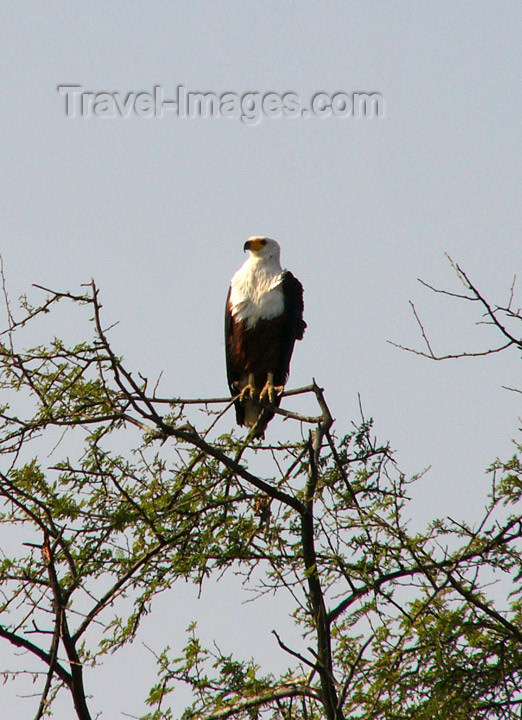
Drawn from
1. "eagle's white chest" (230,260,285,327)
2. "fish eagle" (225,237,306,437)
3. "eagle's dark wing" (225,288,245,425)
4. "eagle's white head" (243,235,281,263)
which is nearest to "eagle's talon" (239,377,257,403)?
"fish eagle" (225,237,306,437)

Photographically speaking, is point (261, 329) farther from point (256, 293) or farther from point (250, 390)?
point (250, 390)

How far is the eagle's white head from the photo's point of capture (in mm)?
6555

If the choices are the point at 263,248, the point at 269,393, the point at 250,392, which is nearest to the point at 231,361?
the point at 250,392

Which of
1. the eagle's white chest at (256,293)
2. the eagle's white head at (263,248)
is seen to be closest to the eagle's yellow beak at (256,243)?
the eagle's white head at (263,248)

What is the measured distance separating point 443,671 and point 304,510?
822 mm

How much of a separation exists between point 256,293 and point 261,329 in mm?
238

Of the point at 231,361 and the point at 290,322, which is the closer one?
the point at 290,322

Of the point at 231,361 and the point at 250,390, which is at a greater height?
the point at 231,361

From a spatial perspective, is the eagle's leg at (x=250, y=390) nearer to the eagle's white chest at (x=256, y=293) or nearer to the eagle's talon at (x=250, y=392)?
the eagle's talon at (x=250, y=392)

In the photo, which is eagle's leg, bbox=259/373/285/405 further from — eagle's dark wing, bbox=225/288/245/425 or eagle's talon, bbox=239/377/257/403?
eagle's dark wing, bbox=225/288/245/425

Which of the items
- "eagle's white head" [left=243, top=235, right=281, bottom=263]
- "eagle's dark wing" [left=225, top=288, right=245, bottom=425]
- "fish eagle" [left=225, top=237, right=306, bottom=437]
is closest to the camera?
"fish eagle" [left=225, top=237, right=306, bottom=437]

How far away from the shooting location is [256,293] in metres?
6.28

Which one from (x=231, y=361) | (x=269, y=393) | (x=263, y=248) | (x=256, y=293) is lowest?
(x=269, y=393)

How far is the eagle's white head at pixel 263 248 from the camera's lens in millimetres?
6555
